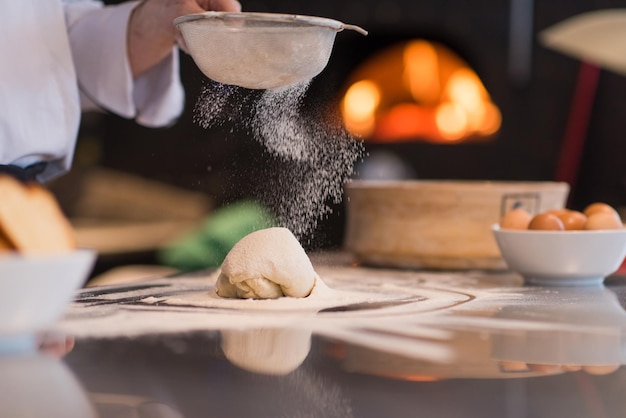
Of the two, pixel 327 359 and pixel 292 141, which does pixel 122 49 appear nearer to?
pixel 292 141

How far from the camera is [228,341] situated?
76 cm

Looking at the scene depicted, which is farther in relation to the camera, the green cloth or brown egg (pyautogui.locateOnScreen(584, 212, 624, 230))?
the green cloth

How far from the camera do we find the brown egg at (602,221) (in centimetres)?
121

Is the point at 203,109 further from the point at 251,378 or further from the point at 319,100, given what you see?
the point at 251,378

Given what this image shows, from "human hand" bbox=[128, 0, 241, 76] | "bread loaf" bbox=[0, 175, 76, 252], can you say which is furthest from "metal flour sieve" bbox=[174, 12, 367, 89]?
"bread loaf" bbox=[0, 175, 76, 252]

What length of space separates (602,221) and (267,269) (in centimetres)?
53

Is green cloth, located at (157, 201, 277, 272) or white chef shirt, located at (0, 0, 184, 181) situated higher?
white chef shirt, located at (0, 0, 184, 181)

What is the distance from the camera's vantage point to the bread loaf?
62 cm

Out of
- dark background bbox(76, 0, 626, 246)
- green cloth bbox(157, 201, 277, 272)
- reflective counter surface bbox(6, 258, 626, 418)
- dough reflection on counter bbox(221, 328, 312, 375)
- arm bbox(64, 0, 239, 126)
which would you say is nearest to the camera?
reflective counter surface bbox(6, 258, 626, 418)

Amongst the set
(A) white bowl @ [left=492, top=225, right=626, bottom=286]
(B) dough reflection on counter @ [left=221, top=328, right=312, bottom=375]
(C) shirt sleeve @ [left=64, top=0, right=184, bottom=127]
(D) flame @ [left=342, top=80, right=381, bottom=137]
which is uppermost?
(C) shirt sleeve @ [left=64, top=0, right=184, bottom=127]

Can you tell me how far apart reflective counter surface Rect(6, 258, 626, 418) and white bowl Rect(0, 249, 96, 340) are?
0.04 metres

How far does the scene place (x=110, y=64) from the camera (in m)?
1.45

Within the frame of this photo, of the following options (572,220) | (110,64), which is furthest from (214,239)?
(572,220)

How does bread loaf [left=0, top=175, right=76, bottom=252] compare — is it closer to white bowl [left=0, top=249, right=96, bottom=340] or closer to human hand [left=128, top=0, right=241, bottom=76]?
white bowl [left=0, top=249, right=96, bottom=340]
